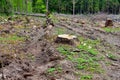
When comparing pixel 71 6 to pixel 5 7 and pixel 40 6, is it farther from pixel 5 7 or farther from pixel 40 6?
pixel 5 7

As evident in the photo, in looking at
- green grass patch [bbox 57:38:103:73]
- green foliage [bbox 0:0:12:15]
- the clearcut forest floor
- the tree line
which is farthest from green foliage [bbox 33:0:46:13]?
green grass patch [bbox 57:38:103:73]

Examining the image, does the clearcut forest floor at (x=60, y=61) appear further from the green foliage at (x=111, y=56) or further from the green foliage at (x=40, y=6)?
the green foliage at (x=40, y=6)

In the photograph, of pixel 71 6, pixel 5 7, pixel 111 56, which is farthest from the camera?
pixel 71 6

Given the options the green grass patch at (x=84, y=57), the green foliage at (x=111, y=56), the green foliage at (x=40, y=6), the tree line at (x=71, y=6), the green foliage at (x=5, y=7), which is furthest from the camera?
the green foliage at (x=40, y=6)

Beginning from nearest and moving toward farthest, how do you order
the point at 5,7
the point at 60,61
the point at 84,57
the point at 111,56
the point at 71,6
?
the point at 60,61 → the point at 84,57 → the point at 111,56 → the point at 5,7 → the point at 71,6

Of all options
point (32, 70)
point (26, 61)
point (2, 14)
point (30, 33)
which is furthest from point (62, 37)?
point (2, 14)

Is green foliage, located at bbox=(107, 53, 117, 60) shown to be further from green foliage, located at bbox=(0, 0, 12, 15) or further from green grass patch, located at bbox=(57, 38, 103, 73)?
green foliage, located at bbox=(0, 0, 12, 15)

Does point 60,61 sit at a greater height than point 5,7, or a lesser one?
lesser

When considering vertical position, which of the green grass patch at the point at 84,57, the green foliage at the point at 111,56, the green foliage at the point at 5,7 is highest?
the green foliage at the point at 5,7

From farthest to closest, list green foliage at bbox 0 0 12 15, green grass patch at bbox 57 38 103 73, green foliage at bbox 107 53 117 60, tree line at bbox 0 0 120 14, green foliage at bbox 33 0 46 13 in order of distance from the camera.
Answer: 1. green foliage at bbox 33 0 46 13
2. tree line at bbox 0 0 120 14
3. green foliage at bbox 0 0 12 15
4. green foliage at bbox 107 53 117 60
5. green grass patch at bbox 57 38 103 73

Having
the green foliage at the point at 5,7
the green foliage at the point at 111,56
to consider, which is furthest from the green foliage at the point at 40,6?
the green foliage at the point at 111,56

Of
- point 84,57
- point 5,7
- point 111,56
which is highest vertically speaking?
point 5,7

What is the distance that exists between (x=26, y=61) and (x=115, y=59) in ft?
10.3

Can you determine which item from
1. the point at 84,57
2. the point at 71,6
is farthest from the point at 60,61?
the point at 71,6
